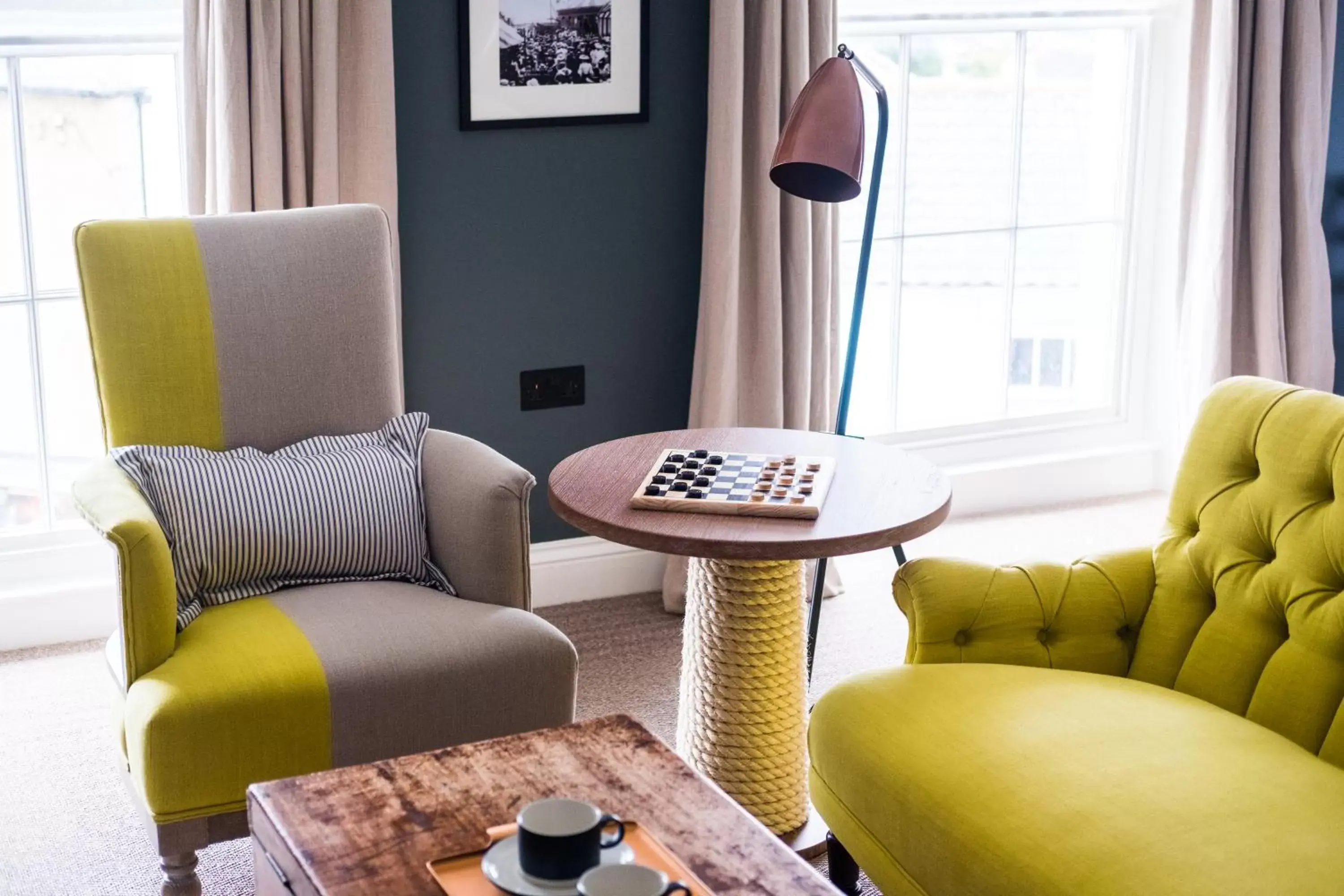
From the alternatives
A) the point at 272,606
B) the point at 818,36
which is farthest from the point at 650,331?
the point at 272,606

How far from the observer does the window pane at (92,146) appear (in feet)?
10.1

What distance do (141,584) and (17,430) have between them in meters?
1.40

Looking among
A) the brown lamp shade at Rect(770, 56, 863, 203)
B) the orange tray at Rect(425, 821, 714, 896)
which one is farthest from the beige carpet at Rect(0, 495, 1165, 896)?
the brown lamp shade at Rect(770, 56, 863, 203)

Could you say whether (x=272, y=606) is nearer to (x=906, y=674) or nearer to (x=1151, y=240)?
(x=906, y=674)

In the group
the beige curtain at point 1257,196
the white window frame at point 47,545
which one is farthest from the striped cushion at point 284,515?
the beige curtain at point 1257,196

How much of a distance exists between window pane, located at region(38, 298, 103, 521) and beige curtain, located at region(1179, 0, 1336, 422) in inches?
111

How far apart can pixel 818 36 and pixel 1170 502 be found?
5.18ft

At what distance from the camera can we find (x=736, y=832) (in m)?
1.52

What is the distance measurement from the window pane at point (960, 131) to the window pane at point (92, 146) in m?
1.88

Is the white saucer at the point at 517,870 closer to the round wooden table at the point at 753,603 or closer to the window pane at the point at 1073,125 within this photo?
the round wooden table at the point at 753,603

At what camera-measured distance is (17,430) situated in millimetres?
3199

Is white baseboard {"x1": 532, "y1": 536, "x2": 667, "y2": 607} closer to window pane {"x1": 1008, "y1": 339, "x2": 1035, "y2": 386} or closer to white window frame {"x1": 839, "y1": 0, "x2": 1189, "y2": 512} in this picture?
white window frame {"x1": 839, "y1": 0, "x2": 1189, "y2": 512}

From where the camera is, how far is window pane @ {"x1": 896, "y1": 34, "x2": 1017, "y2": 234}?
3.94 metres

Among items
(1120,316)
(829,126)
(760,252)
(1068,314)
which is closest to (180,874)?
(829,126)
